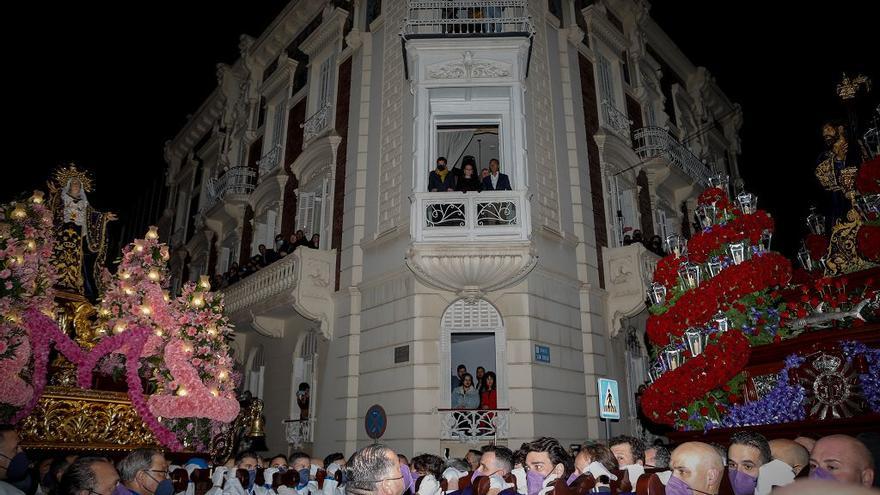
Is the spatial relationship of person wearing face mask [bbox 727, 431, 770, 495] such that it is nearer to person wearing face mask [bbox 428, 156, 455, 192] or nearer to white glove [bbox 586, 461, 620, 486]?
white glove [bbox 586, 461, 620, 486]

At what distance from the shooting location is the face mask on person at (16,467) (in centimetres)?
506

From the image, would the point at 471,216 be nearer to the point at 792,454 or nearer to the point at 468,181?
the point at 468,181

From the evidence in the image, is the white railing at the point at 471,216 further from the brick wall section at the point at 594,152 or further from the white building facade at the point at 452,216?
the brick wall section at the point at 594,152

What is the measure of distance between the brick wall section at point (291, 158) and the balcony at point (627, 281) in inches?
361

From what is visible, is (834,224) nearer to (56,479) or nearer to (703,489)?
(703,489)

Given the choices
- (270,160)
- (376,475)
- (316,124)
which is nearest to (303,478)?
(376,475)

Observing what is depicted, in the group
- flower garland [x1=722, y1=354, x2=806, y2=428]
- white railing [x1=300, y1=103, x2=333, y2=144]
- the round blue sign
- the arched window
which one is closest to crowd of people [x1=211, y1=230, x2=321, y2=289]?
white railing [x1=300, y1=103, x2=333, y2=144]

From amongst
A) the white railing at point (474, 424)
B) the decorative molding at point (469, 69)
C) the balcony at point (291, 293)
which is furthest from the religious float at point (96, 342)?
the decorative molding at point (469, 69)

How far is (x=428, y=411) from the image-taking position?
11.4 metres

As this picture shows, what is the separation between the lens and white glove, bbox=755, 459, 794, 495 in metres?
4.34

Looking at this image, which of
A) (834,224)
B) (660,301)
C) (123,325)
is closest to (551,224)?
(660,301)

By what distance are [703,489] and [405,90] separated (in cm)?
1219

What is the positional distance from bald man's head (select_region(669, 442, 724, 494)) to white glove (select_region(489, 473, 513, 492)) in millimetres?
1258

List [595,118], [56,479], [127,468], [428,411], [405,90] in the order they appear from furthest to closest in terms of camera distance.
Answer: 1. [595,118]
2. [405,90]
3. [428,411]
4. [56,479]
5. [127,468]
